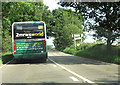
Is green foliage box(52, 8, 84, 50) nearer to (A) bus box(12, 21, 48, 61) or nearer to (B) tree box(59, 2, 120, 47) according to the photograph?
(B) tree box(59, 2, 120, 47)

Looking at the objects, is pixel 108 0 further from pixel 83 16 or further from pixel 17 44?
pixel 17 44

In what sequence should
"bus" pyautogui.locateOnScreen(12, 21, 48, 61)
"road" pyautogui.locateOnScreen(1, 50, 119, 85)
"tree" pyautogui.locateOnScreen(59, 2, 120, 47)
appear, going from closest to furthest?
"road" pyautogui.locateOnScreen(1, 50, 119, 85)
"bus" pyautogui.locateOnScreen(12, 21, 48, 61)
"tree" pyautogui.locateOnScreen(59, 2, 120, 47)

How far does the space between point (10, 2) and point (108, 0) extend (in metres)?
9.28

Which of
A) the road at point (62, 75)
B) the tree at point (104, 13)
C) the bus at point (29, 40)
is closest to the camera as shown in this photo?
the road at point (62, 75)

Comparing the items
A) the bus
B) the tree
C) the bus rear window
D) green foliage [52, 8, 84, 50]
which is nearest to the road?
the bus

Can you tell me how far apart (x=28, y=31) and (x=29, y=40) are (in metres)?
0.78

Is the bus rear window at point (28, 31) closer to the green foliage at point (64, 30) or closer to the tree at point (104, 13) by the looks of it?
the tree at point (104, 13)

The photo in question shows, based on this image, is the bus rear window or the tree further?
the tree

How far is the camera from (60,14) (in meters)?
83.8

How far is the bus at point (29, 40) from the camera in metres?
18.8

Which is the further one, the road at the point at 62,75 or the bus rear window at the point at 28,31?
the bus rear window at the point at 28,31

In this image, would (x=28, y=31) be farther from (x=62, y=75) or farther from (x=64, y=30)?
(x=64, y=30)

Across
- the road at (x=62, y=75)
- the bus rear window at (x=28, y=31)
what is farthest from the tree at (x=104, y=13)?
the road at (x=62, y=75)

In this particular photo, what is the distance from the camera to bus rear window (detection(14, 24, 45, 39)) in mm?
18828
